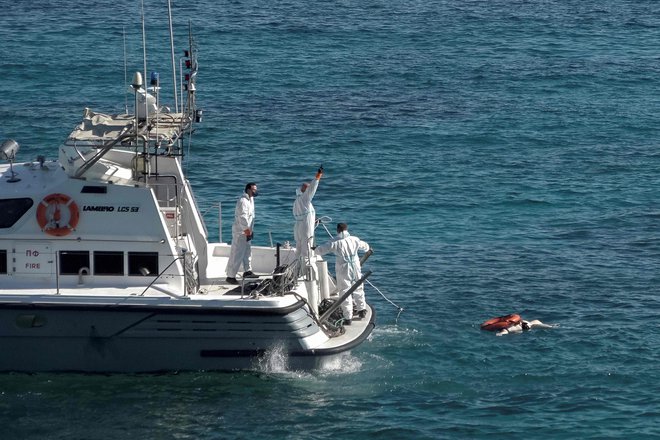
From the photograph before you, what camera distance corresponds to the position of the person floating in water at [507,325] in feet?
78.4

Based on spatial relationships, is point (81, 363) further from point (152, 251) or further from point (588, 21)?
point (588, 21)

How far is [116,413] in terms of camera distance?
20828 mm

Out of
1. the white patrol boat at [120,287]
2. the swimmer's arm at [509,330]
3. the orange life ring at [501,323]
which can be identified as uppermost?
the white patrol boat at [120,287]

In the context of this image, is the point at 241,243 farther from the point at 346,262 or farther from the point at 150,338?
the point at 150,338

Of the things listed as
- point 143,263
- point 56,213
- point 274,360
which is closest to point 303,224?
point 274,360

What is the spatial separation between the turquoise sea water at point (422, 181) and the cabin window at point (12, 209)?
2386mm

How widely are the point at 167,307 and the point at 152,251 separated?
42.4 inches

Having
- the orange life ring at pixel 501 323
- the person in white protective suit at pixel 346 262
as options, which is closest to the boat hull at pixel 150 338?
the person in white protective suit at pixel 346 262

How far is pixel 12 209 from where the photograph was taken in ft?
71.3

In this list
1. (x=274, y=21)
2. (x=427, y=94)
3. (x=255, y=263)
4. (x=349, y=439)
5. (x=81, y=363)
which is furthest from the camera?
(x=274, y=21)

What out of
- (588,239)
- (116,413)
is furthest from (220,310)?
(588,239)

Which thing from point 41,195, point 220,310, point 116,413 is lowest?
point 116,413

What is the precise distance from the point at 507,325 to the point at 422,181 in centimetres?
1099

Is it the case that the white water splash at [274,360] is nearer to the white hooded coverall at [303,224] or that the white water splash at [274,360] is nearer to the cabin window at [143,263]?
the white hooded coverall at [303,224]
